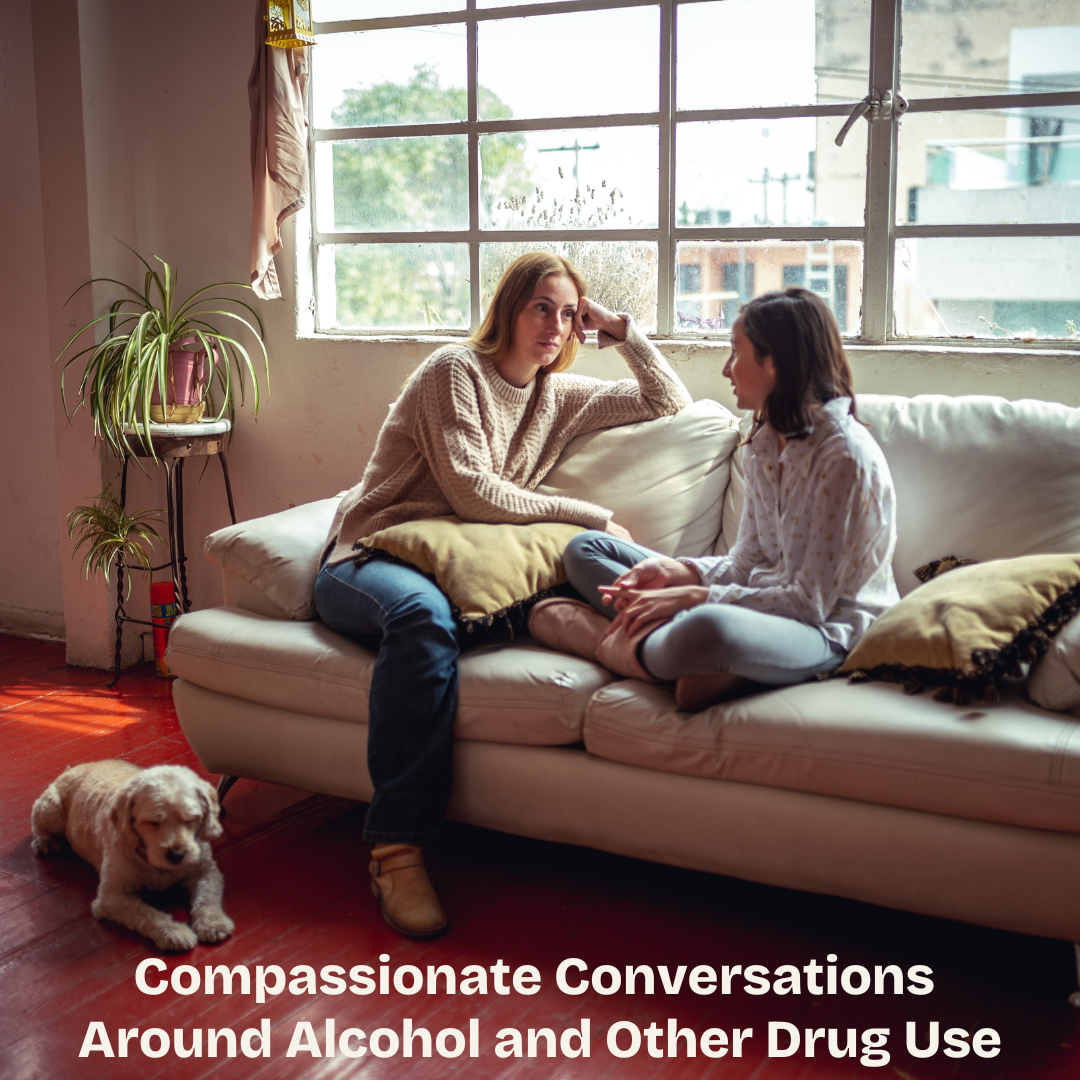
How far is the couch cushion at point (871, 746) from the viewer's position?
1697 mm

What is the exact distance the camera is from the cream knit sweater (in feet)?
8.13

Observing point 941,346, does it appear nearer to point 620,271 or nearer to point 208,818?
point 620,271

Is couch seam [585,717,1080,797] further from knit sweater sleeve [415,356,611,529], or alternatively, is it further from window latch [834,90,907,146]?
window latch [834,90,907,146]

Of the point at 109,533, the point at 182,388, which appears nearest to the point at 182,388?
the point at 182,388

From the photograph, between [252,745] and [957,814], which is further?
[252,745]

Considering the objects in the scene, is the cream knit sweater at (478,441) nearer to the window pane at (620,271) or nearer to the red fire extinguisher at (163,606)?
the window pane at (620,271)

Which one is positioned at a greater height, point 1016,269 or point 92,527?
point 1016,269

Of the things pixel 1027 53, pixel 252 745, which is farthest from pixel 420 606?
pixel 1027 53

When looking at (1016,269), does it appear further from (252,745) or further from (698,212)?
(252,745)

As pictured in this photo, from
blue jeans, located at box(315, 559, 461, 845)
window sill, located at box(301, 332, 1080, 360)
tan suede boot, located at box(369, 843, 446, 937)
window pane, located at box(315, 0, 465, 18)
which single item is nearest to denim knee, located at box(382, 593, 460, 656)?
blue jeans, located at box(315, 559, 461, 845)

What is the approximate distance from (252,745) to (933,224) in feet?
6.84

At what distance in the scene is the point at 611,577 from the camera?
228 centimetres

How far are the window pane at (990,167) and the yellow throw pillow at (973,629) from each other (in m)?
1.16

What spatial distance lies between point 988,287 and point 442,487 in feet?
4.87
